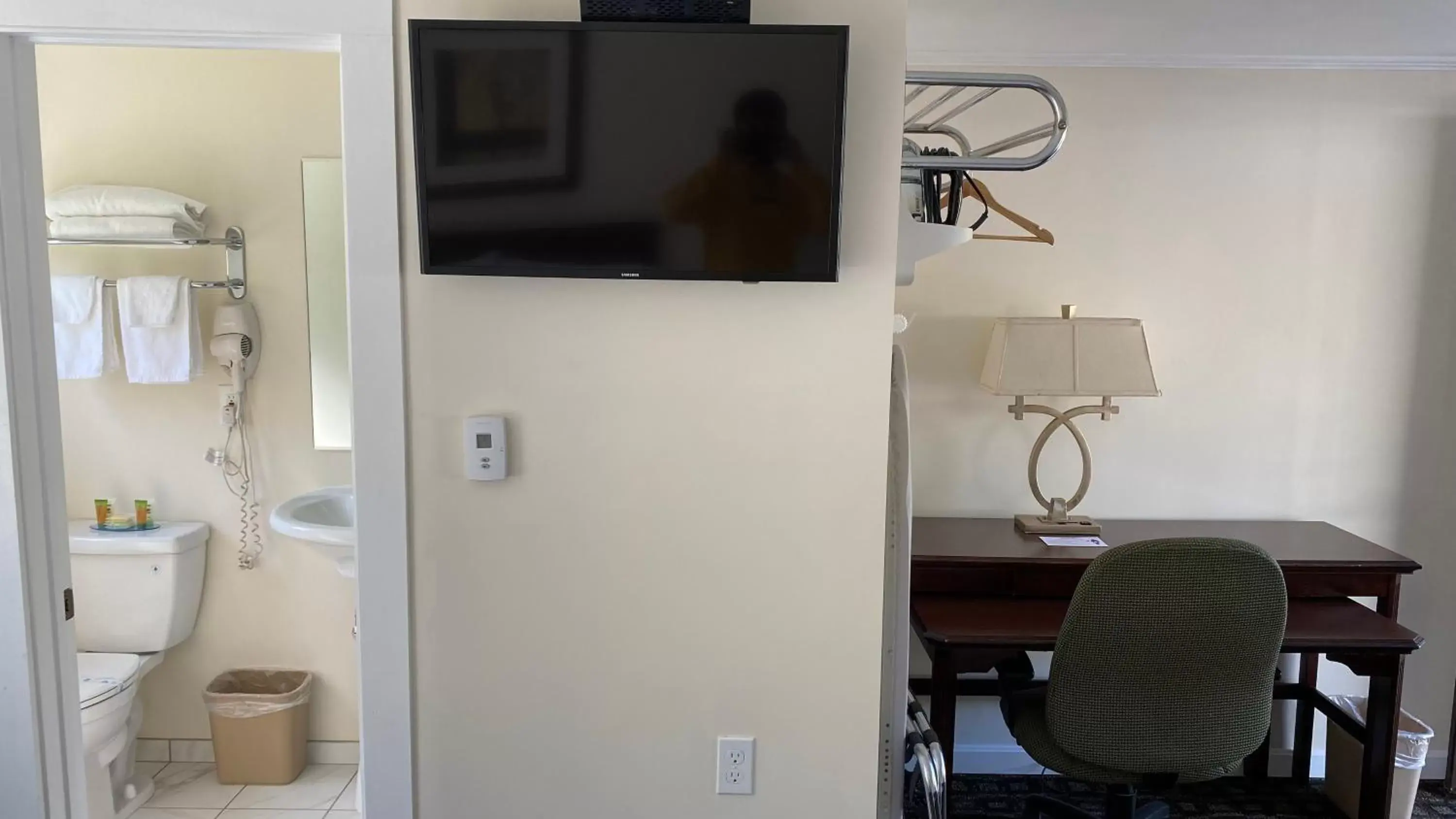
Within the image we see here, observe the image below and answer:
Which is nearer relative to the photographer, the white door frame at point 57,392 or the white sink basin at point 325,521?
the white door frame at point 57,392

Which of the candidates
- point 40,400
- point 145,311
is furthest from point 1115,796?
point 145,311

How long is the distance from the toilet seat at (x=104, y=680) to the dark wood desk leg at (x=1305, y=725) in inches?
131

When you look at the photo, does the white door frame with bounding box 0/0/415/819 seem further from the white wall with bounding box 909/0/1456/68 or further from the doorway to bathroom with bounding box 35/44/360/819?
the white wall with bounding box 909/0/1456/68

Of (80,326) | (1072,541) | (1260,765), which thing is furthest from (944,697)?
(80,326)

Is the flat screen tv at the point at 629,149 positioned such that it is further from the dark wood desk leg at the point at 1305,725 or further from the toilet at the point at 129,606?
the dark wood desk leg at the point at 1305,725

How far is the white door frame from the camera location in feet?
4.57

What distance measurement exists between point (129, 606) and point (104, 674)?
209 millimetres

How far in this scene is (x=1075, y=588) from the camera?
7.22ft

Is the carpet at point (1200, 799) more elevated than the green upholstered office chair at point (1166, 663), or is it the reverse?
the green upholstered office chair at point (1166, 663)

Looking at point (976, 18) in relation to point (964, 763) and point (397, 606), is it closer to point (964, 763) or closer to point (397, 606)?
point (397, 606)

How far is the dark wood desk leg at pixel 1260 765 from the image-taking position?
2.74m

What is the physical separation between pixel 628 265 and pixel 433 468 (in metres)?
0.50

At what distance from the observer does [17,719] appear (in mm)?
1510

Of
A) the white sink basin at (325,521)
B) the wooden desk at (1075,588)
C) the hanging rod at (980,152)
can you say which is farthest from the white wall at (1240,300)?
the white sink basin at (325,521)
